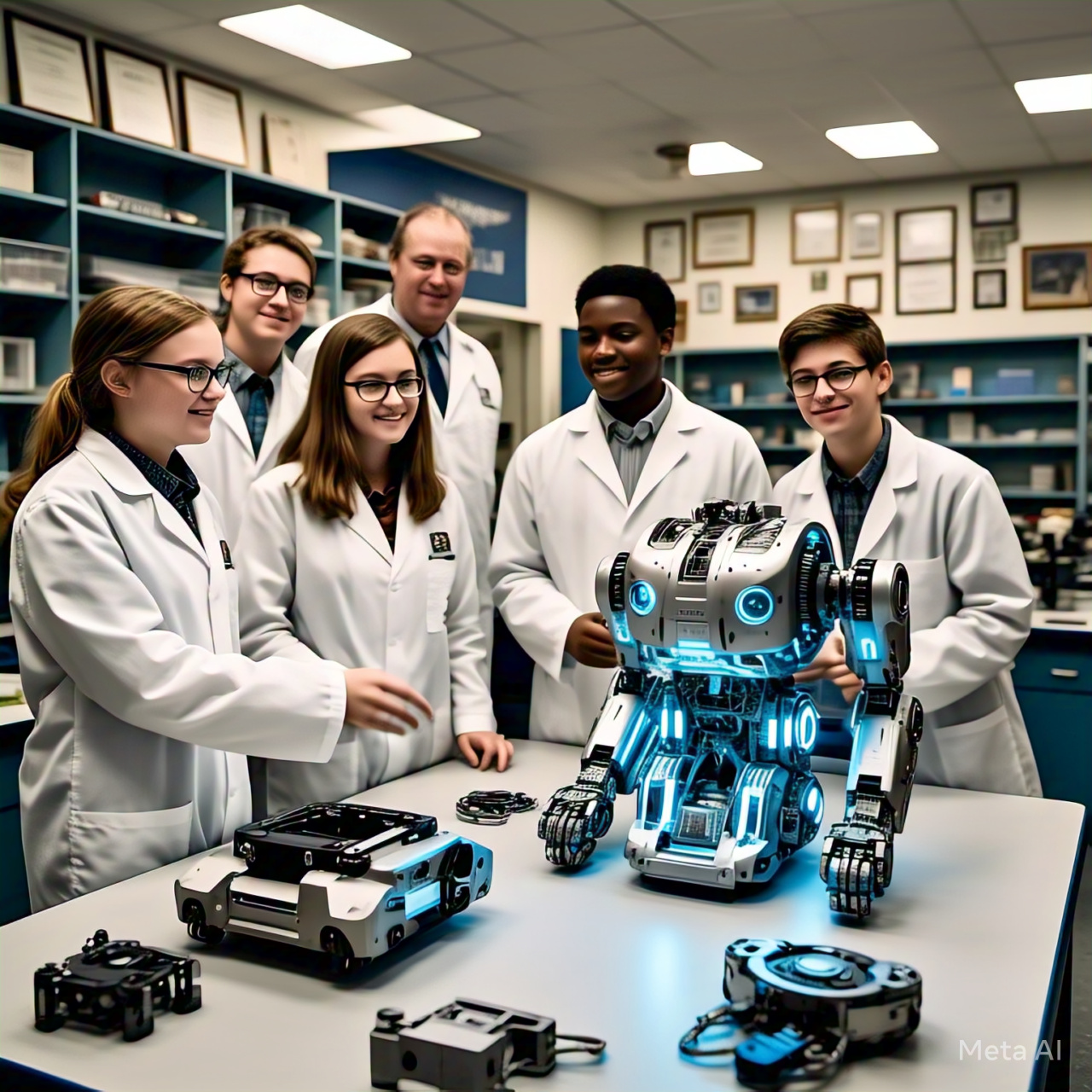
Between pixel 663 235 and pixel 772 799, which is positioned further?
Answer: pixel 663 235

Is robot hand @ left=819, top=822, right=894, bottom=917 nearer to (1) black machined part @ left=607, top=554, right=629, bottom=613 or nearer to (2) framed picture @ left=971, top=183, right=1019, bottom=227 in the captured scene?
(1) black machined part @ left=607, top=554, right=629, bottom=613

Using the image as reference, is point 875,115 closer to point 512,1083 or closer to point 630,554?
point 630,554

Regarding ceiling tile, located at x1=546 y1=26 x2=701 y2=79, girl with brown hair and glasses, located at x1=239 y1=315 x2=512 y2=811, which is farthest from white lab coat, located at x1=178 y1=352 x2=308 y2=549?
ceiling tile, located at x1=546 y1=26 x2=701 y2=79

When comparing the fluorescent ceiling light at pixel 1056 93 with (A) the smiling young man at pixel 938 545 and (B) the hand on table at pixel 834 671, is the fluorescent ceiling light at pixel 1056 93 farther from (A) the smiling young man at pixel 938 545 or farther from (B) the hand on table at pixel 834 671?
(B) the hand on table at pixel 834 671

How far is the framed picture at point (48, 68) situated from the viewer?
4.04 metres

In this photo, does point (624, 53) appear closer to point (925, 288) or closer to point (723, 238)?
point (723, 238)

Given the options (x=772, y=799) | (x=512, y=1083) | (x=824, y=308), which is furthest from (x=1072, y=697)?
(x=512, y=1083)

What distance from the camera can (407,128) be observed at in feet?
19.2

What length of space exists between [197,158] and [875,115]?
131 inches

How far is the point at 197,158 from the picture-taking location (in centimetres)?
442

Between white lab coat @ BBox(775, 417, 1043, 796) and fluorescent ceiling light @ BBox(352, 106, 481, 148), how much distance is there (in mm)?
4285

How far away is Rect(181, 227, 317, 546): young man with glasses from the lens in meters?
2.46

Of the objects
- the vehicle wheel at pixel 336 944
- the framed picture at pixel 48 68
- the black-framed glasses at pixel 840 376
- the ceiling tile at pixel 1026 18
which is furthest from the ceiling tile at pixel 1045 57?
the vehicle wheel at pixel 336 944

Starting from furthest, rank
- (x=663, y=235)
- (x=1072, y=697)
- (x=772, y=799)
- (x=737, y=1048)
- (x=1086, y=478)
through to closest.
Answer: (x=663, y=235) < (x=1086, y=478) < (x=1072, y=697) < (x=772, y=799) < (x=737, y=1048)
